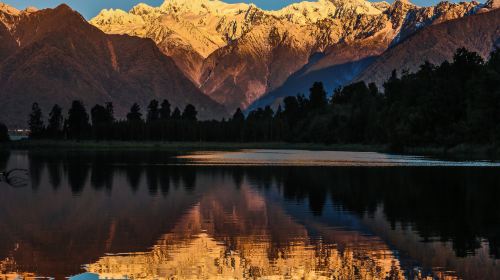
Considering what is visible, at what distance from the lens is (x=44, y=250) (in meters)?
38.0

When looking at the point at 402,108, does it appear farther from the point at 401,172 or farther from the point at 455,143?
the point at 401,172

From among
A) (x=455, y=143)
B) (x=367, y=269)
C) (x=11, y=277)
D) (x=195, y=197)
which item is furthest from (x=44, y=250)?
(x=455, y=143)

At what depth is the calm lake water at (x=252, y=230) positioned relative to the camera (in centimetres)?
3419

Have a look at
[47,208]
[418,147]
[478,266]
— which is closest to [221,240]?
[478,266]

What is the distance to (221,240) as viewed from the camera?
4169 centimetres

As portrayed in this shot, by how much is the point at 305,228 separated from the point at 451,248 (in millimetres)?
9377

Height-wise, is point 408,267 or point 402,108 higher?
point 402,108

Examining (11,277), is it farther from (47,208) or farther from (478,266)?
(47,208)

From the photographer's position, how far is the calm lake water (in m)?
34.2

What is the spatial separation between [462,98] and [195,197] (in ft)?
387

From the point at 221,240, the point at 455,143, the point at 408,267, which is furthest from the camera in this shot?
the point at 455,143

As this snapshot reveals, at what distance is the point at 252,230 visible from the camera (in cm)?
4544

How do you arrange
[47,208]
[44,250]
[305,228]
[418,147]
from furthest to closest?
1. [418,147]
2. [47,208]
3. [305,228]
4. [44,250]

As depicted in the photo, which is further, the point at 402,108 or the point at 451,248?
the point at 402,108
